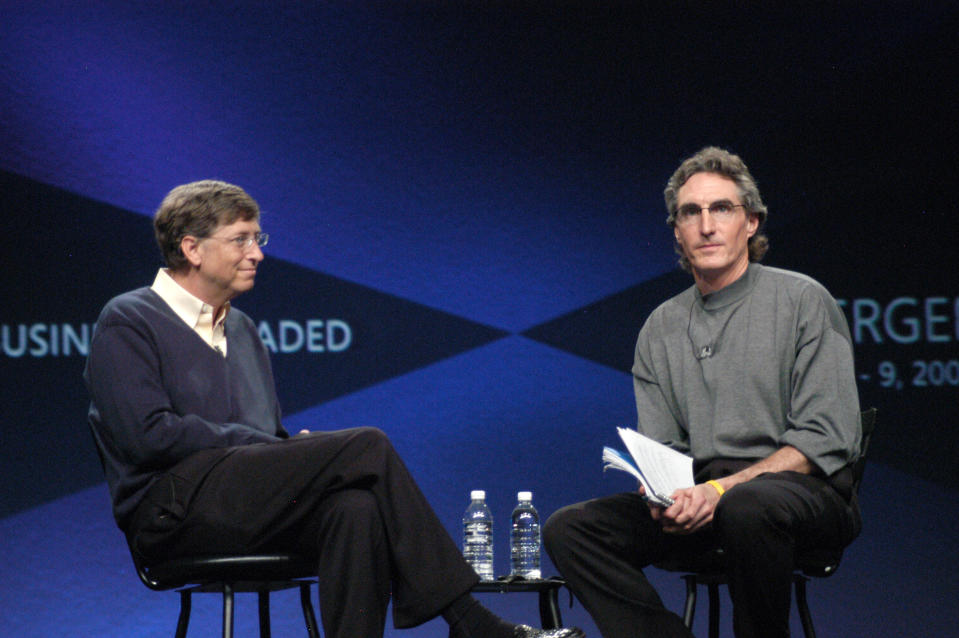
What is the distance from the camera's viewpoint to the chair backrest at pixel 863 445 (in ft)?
8.74

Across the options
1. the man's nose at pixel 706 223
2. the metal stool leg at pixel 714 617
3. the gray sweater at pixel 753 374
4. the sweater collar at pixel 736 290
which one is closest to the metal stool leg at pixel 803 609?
the metal stool leg at pixel 714 617

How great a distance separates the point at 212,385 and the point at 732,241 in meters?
1.31

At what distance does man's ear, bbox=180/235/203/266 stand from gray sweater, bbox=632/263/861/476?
113cm

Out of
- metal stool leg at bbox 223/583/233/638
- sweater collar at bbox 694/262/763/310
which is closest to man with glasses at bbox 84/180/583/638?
metal stool leg at bbox 223/583/233/638

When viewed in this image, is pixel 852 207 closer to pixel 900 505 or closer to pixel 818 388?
pixel 900 505

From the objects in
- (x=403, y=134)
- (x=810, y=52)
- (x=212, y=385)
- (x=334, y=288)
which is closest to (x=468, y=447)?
(x=334, y=288)

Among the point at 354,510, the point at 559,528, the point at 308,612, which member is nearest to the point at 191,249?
the point at 354,510

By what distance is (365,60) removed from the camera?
3.95 m

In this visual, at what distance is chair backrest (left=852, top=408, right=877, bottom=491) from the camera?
2.66 m

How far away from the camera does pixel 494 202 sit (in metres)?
3.96

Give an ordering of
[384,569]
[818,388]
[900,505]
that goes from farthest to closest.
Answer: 1. [900,505]
2. [818,388]
3. [384,569]

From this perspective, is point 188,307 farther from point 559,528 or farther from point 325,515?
point 559,528

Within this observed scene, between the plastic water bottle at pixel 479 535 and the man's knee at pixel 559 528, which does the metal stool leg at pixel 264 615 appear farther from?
the man's knee at pixel 559 528

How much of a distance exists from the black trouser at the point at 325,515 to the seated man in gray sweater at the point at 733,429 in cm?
36
